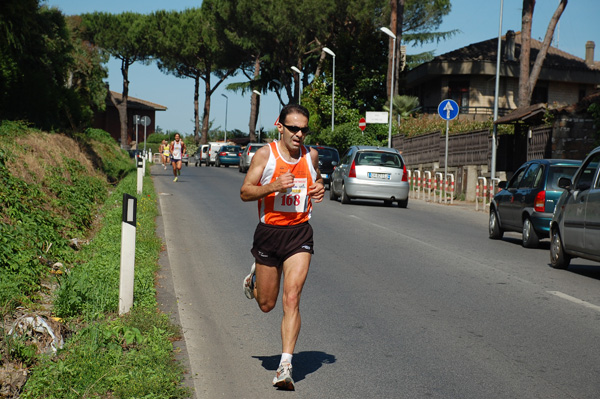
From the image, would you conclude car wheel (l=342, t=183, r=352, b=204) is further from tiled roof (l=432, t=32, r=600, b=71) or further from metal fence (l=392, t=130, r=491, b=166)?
tiled roof (l=432, t=32, r=600, b=71)

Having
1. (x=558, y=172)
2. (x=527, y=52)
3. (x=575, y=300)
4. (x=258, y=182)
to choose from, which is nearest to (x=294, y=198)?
(x=258, y=182)

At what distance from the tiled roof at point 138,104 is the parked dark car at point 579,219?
88907 mm

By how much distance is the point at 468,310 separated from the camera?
27.3ft

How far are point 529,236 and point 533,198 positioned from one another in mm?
661

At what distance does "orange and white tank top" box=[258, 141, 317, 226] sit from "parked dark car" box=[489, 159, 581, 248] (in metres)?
9.29

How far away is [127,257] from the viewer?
7.14 meters

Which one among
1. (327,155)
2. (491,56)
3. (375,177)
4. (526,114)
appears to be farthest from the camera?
(491,56)

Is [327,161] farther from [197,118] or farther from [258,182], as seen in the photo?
[197,118]

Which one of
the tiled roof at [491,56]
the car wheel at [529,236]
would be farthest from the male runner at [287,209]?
the tiled roof at [491,56]

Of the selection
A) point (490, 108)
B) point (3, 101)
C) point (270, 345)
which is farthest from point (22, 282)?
point (490, 108)

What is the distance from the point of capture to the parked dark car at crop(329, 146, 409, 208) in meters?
24.0

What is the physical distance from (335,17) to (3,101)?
124 feet

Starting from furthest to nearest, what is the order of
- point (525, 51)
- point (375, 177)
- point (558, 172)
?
point (525, 51) < point (375, 177) < point (558, 172)

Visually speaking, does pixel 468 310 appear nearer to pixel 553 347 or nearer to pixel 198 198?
pixel 553 347
